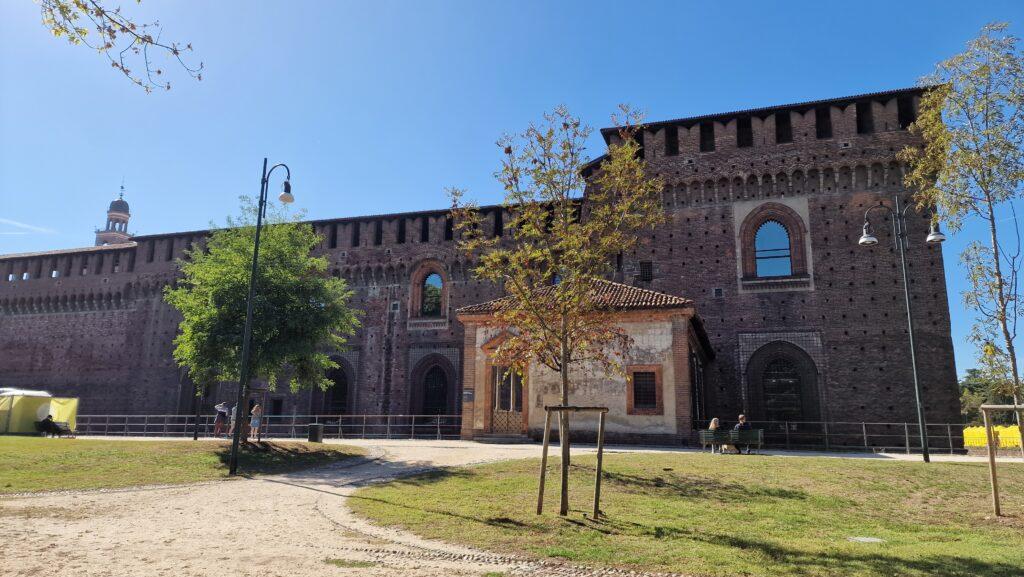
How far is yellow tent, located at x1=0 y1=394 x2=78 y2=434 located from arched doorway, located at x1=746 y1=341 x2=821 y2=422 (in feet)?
91.3

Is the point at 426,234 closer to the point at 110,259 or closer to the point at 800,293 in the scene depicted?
the point at 800,293

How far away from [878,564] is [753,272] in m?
21.0

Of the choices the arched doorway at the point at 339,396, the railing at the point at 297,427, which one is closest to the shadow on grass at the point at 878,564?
the railing at the point at 297,427

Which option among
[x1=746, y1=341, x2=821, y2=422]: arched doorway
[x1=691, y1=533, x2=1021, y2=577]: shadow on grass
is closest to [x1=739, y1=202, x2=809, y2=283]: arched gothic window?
[x1=746, y1=341, x2=821, y2=422]: arched doorway

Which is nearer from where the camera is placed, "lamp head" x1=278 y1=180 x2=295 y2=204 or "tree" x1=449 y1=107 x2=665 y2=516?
"tree" x1=449 y1=107 x2=665 y2=516

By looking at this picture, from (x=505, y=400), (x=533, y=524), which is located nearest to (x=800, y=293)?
(x=505, y=400)

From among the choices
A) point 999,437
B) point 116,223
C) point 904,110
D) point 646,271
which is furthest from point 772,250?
point 116,223

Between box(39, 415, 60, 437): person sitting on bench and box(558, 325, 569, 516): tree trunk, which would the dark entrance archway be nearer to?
box(39, 415, 60, 437): person sitting on bench

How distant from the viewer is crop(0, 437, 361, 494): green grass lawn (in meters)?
12.6

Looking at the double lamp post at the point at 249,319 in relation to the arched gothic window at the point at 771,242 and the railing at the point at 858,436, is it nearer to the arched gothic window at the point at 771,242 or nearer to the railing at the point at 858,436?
the railing at the point at 858,436

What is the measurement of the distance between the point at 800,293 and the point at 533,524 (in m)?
20.7

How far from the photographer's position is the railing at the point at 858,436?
21.9m

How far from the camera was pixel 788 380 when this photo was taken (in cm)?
2461

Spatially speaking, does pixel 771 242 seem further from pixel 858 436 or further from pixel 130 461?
pixel 130 461
